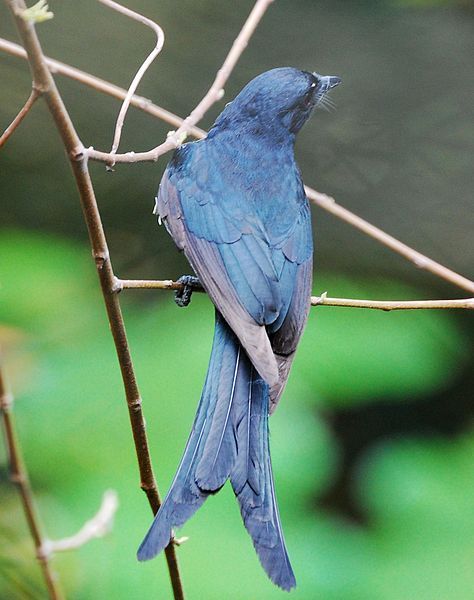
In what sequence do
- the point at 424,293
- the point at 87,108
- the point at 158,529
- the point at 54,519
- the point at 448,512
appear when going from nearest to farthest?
the point at 158,529 → the point at 54,519 → the point at 448,512 → the point at 424,293 → the point at 87,108

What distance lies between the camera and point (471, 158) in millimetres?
3301

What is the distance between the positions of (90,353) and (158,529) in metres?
1.26

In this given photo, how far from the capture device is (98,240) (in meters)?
1.12

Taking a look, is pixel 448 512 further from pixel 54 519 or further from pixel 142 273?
pixel 142 273

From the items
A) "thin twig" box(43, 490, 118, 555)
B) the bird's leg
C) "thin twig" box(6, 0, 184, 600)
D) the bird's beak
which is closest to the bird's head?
the bird's beak

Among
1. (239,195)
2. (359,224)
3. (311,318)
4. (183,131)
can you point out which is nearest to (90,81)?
(183,131)

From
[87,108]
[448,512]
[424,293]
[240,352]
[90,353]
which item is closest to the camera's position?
[240,352]

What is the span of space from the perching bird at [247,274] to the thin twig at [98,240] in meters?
0.08

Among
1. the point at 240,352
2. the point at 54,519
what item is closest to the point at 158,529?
the point at 240,352

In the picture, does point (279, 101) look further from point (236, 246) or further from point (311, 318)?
point (311, 318)

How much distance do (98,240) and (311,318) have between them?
1.42m

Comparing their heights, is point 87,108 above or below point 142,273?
above

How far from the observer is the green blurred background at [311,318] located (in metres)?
2.09

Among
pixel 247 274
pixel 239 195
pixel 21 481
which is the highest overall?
pixel 239 195
